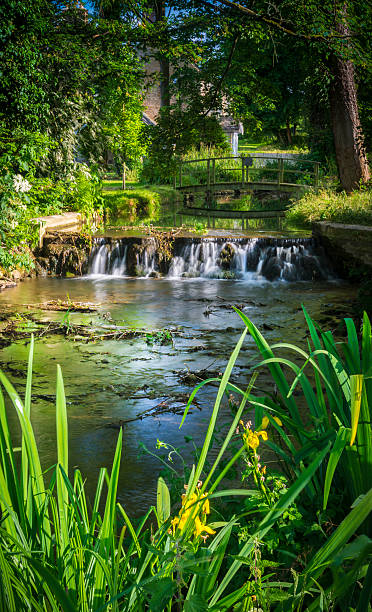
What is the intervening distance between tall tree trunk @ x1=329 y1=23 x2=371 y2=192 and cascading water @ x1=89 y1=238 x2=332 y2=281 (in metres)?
3.21

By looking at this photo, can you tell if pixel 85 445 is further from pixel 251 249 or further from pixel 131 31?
pixel 131 31

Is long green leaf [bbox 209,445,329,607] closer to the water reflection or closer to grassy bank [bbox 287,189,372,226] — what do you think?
the water reflection

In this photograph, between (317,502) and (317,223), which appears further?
(317,223)

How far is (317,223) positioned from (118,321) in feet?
21.3

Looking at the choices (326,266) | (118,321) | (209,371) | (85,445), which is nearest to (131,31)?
(326,266)

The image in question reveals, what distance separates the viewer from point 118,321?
8.64 metres

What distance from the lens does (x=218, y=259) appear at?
13.2m

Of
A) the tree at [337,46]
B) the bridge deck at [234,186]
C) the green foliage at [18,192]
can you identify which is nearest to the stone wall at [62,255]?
the green foliage at [18,192]

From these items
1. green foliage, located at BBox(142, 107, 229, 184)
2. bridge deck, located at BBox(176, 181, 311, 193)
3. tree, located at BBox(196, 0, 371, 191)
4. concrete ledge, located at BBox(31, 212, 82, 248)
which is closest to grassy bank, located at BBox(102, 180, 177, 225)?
bridge deck, located at BBox(176, 181, 311, 193)

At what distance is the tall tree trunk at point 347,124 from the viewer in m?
14.7

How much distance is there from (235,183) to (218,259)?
1140cm

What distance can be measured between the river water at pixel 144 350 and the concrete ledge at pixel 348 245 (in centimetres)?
36

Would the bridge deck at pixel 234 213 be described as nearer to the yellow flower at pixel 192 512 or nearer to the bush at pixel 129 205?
the bush at pixel 129 205

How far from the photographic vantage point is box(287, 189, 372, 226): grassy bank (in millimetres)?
12531
